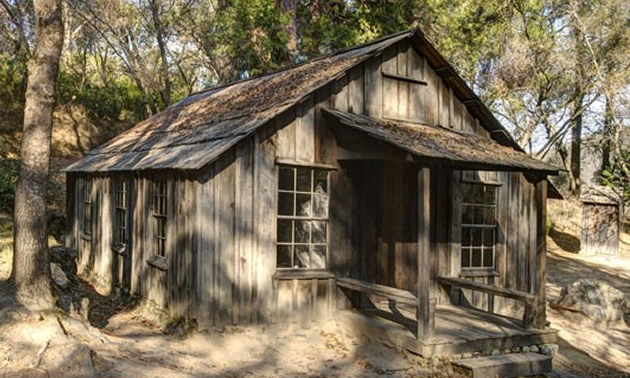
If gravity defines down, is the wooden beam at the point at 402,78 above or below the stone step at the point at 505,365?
above

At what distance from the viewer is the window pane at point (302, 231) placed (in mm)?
9883

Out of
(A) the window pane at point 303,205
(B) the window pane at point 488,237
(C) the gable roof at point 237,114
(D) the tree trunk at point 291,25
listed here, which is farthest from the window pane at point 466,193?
(D) the tree trunk at point 291,25

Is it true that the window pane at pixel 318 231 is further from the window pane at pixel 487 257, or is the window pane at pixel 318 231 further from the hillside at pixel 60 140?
the hillside at pixel 60 140

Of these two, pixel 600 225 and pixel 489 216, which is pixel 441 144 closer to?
pixel 489 216

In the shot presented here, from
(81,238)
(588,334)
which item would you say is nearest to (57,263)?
(81,238)

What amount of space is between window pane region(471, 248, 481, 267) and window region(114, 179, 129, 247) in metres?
7.05

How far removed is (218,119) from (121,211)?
3345 mm

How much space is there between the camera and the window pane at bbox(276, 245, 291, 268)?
31.9 feet

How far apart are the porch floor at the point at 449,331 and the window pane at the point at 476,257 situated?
1.47m

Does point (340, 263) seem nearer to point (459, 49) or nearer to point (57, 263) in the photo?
point (57, 263)

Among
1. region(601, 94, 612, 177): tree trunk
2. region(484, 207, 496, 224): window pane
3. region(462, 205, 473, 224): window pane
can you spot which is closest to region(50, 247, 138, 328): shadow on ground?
region(462, 205, 473, 224): window pane

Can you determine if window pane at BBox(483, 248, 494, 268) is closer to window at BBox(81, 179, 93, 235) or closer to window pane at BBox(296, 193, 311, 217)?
window pane at BBox(296, 193, 311, 217)

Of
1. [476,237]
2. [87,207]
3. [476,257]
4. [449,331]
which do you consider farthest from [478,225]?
[87,207]

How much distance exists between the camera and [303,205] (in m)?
9.94
